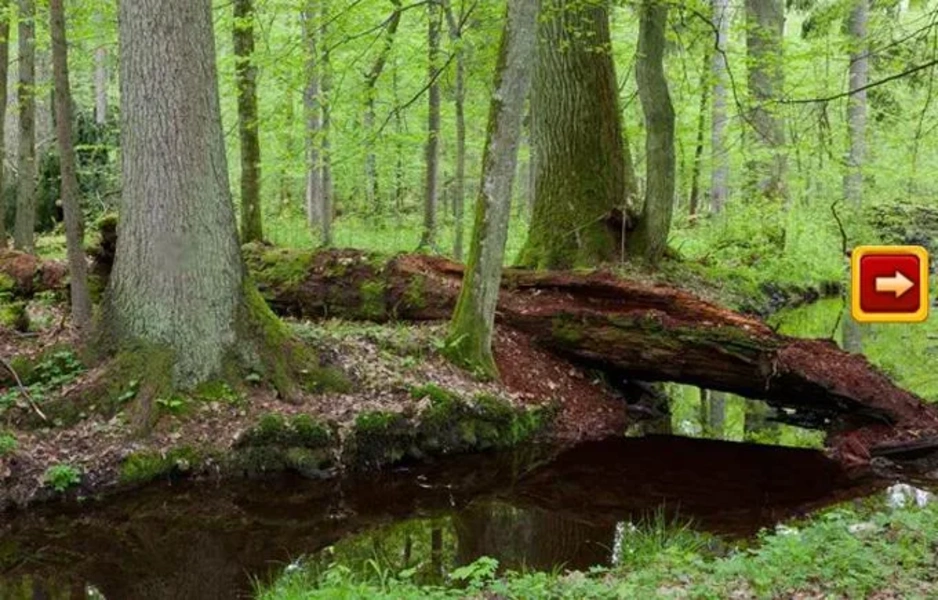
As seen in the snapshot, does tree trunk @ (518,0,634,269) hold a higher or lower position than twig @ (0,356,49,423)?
higher

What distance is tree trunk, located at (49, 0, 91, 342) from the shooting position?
7.92 meters

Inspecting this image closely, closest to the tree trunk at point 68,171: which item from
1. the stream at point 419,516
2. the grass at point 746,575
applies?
the stream at point 419,516

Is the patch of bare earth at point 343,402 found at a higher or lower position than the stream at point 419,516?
higher

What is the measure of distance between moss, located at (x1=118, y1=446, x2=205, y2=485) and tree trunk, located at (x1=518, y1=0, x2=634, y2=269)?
5907 mm

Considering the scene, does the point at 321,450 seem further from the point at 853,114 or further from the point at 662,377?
the point at 853,114

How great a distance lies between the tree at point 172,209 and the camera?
286 inches

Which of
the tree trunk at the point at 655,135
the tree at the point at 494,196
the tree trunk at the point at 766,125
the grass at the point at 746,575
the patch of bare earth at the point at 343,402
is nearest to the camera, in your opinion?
the grass at the point at 746,575

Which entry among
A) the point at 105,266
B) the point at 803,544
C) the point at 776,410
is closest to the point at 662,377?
the point at 776,410

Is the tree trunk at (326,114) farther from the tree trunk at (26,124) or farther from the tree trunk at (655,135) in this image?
the tree trunk at (655,135)

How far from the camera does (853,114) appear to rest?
17016 mm

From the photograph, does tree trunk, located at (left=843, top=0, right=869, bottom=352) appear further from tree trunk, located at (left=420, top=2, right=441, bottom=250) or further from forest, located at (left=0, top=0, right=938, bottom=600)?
tree trunk, located at (left=420, top=2, right=441, bottom=250)

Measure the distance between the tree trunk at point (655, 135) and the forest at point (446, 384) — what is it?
4 cm

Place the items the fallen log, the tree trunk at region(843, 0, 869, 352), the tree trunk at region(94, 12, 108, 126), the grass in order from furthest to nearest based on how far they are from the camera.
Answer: the tree trunk at region(94, 12, 108, 126) → the tree trunk at region(843, 0, 869, 352) → the fallen log → the grass

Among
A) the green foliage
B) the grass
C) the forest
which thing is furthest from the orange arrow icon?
the green foliage
